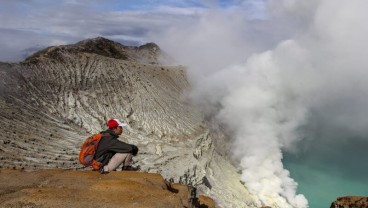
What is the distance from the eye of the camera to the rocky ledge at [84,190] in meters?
8.80

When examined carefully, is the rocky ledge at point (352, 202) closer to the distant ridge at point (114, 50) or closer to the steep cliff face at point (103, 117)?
the steep cliff face at point (103, 117)

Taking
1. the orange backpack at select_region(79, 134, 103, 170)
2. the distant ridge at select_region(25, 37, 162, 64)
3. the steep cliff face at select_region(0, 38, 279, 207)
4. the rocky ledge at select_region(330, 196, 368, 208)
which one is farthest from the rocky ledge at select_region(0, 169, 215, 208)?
the distant ridge at select_region(25, 37, 162, 64)

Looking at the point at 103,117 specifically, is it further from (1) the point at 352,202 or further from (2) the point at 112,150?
(2) the point at 112,150

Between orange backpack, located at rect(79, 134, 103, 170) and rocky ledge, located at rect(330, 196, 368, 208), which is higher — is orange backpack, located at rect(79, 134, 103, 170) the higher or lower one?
the higher one

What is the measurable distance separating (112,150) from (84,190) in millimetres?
1495

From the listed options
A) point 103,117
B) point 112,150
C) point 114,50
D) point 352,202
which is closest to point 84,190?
point 112,150

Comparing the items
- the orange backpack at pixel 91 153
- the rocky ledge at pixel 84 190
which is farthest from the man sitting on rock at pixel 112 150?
the rocky ledge at pixel 84 190

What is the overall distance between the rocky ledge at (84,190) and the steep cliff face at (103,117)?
4.81 m

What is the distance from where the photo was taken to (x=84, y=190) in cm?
966

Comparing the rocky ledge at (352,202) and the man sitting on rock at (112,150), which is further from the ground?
the man sitting on rock at (112,150)

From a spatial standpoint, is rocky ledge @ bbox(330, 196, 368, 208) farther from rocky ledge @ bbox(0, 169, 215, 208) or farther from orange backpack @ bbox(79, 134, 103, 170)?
Result: orange backpack @ bbox(79, 134, 103, 170)

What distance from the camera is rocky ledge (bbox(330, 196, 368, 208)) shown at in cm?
1738

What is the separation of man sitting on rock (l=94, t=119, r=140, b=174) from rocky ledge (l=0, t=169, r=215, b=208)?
269 millimetres

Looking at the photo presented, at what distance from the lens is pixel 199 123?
→ 3347 cm
